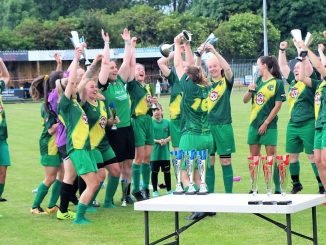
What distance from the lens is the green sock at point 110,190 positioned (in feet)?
38.5

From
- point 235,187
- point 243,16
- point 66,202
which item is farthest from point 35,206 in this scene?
point 243,16

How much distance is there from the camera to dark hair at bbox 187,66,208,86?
35.4 feet

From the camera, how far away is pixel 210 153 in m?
11.5

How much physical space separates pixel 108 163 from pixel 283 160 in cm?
431

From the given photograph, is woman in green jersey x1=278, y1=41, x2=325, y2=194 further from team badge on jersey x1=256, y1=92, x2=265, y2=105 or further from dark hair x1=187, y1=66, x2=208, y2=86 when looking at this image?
dark hair x1=187, y1=66, x2=208, y2=86

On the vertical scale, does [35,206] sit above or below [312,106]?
below

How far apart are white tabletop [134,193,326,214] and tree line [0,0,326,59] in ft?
191

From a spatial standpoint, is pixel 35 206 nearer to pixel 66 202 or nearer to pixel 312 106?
pixel 66 202

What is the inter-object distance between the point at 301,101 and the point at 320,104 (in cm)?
112

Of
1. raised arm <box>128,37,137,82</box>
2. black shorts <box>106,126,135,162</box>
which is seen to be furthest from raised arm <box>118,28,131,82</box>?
black shorts <box>106,126,135,162</box>

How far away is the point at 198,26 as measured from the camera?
235 feet

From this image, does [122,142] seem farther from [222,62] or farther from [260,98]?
[260,98]

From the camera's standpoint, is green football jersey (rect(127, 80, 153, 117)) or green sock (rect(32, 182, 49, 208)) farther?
green football jersey (rect(127, 80, 153, 117))

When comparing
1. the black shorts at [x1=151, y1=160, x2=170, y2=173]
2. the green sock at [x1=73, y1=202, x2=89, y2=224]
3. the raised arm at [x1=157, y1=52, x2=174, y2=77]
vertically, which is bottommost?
the green sock at [x1=73, y1=202, x2=89, y2=224]
